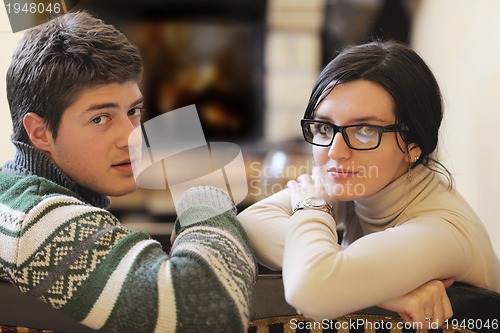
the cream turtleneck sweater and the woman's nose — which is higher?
the woman's nose

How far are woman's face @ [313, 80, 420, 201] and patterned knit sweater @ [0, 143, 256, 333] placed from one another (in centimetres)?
21

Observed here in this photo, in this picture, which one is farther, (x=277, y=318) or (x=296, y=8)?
(x=296, y=8)

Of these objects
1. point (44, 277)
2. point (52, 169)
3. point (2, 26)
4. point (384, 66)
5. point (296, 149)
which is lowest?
point (296, 149)

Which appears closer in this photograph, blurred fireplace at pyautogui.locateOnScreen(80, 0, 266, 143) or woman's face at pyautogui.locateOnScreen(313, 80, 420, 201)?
woman's face at pyautogui.locateOnScreen(313, 80, 420, 201)

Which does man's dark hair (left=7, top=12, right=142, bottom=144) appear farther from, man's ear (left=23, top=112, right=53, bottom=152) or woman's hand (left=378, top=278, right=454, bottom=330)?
woman's hand (left=378, top=278, right=454, bottom=330)

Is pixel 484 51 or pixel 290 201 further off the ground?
pixel 484 51

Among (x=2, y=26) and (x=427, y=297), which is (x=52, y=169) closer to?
(x=2, y=26)

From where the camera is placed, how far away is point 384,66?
0.95 metres

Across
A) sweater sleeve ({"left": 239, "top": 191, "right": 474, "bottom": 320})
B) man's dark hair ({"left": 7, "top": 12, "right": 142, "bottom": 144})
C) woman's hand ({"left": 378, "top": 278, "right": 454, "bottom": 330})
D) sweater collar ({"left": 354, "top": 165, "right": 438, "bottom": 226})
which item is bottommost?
woman's hand ({"left": 378, "top": 278, "right": 454, "bottom": 330})

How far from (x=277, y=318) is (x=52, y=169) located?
1.44 ft

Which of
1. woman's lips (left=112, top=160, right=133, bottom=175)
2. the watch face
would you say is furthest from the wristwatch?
woman's lips (left=112, top=160, right=133, bottom=175)

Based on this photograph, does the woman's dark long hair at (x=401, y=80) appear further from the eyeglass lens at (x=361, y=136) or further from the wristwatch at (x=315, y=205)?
the wristwatch at (x=315, y=205)

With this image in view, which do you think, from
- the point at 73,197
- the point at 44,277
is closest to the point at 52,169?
the point at 73,197

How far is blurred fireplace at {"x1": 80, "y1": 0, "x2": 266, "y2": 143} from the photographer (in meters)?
3.41
